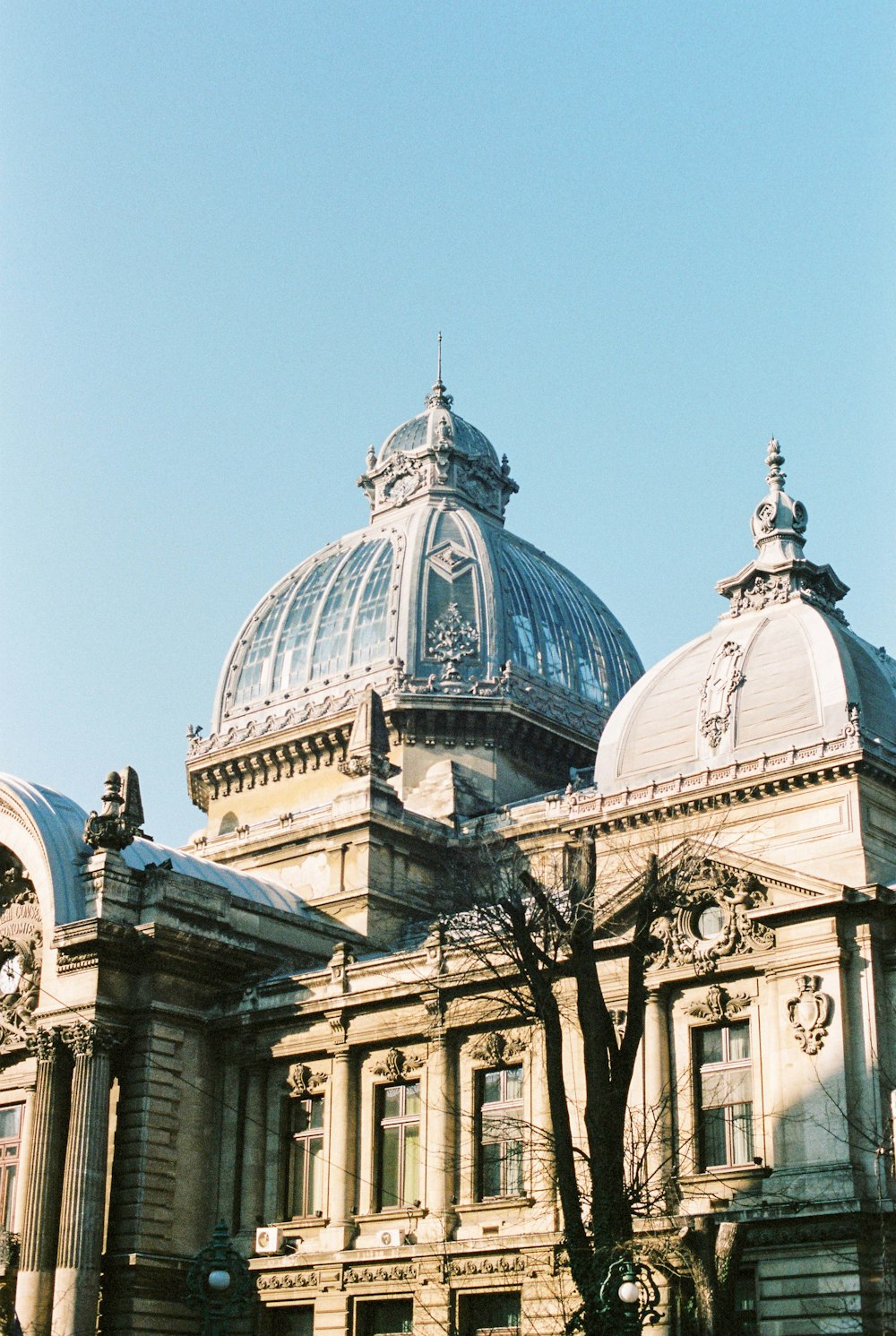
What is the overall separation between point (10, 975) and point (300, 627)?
22.8 metres

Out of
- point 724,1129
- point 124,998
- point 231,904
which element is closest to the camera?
point 724,1129

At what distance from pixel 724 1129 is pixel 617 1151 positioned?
25.9 ft

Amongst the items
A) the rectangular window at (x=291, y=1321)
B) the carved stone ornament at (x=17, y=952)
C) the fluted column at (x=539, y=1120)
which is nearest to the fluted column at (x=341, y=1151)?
the rectangular window at (x=291, y=1321)

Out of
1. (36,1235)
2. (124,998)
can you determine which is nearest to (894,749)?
(124,998)

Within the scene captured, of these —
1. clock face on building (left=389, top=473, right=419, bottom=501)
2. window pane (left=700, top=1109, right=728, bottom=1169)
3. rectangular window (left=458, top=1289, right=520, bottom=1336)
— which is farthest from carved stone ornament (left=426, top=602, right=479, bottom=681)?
window pane (left=700, top=1109, right=728, bottom=1169)

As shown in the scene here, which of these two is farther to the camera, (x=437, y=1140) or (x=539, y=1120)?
(x=437, y=1140)

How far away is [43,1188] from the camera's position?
151 ft

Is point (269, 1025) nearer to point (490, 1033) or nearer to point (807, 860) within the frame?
point (490, 1033)

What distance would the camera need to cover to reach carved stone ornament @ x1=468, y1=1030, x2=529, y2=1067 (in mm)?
43906

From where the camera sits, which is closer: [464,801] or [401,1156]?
[401,1156]

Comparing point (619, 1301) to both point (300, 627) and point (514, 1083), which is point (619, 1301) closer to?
point (514, 1083)

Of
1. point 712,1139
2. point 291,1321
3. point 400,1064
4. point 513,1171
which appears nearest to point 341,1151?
point 400,1064

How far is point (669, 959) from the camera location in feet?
136

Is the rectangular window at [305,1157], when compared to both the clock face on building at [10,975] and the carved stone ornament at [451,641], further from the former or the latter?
the carved stone ornament at [451,641]
